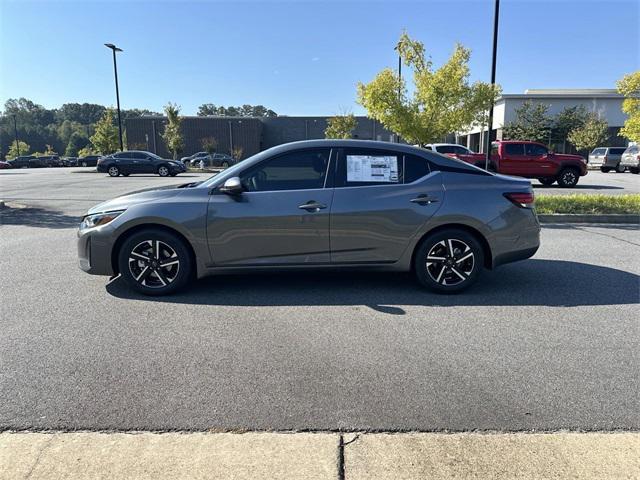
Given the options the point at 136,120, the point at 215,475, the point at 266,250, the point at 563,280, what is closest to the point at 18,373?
the point at 215,475

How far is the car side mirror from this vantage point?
4.69m

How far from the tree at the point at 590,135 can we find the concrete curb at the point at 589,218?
35799 mm

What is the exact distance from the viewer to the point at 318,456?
241 centimetres

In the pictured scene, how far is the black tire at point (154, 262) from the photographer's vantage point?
4.82 m

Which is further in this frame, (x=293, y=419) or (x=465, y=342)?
(x=465, y=342)

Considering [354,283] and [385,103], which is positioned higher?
[385,103]

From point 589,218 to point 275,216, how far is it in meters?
8.02

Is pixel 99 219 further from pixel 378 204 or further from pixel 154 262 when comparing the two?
pixel 378 204

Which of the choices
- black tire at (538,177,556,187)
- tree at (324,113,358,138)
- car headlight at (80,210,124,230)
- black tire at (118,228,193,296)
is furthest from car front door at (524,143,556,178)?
tree at (324,113,358,138)

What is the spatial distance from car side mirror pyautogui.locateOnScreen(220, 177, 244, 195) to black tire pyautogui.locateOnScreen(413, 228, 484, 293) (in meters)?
2.02

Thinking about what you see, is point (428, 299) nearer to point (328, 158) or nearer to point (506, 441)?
point (328, 158)

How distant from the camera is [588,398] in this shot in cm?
299

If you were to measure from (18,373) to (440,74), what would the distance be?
515 inches

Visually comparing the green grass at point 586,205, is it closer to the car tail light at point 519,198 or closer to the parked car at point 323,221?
the car tail light at point 519,198
